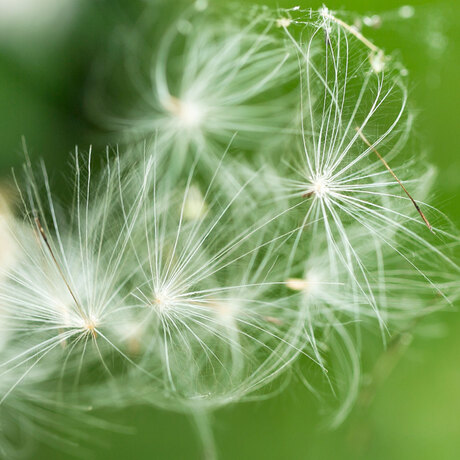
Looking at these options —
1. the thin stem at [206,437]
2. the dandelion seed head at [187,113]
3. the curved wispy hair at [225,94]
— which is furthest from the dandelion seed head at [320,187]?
the thin stem at [206,437]

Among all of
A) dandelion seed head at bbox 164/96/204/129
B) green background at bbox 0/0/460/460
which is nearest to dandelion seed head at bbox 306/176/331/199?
dandelion seed head at bbox 164/96/204/129

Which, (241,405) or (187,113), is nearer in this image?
(187,113)

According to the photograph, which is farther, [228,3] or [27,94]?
[27,94]

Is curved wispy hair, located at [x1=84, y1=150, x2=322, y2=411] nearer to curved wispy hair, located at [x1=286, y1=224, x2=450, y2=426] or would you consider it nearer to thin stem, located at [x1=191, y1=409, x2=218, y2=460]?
curved wispy hair, located at [x1=286, y1=224, x2=450, y2=426]

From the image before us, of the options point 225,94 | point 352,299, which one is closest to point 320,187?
point 352,299

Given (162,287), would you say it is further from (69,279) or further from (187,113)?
(187,113)

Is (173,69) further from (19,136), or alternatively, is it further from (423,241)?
(423,241)

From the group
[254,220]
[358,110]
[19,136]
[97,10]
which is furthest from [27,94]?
[358,110]

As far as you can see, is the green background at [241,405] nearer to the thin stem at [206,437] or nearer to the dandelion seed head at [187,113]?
the thin stem at [206,437]
